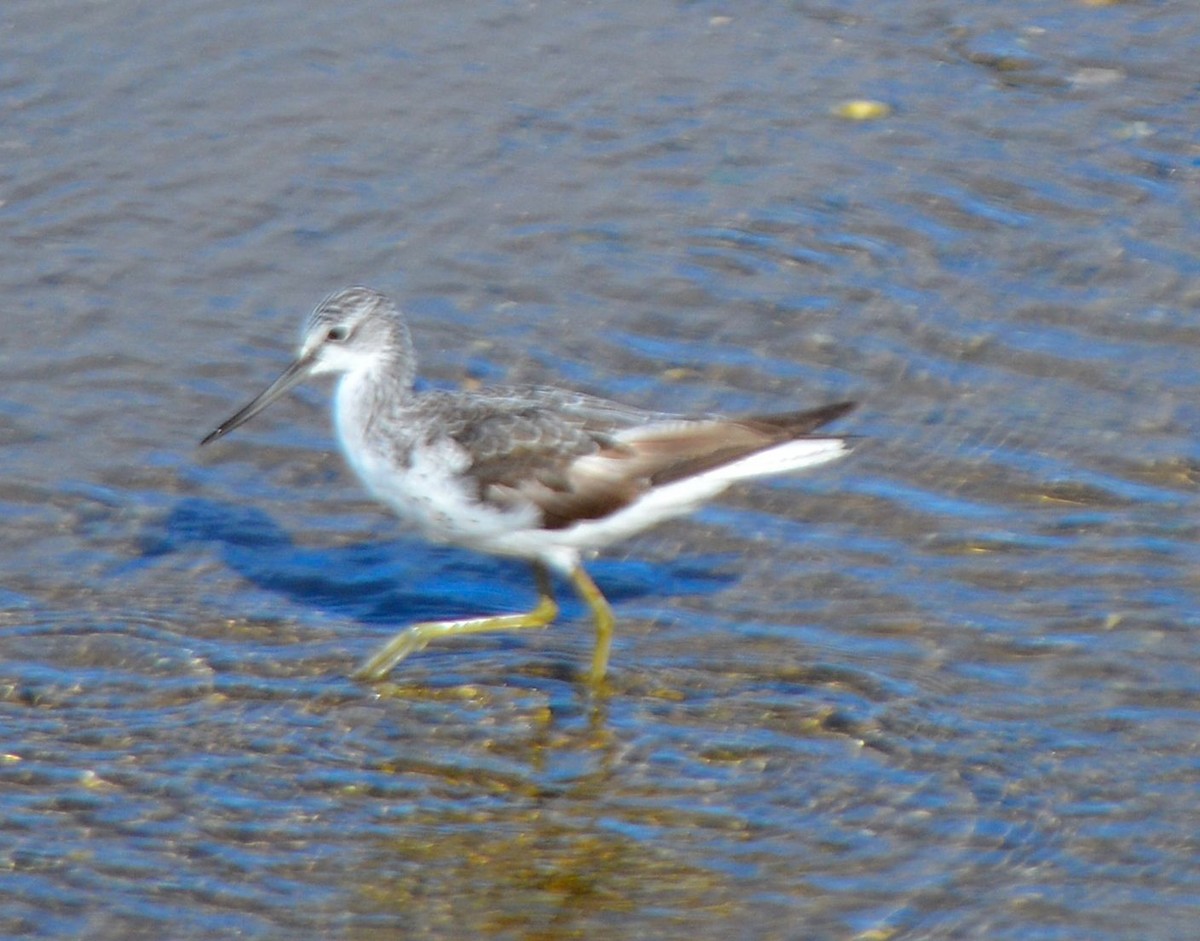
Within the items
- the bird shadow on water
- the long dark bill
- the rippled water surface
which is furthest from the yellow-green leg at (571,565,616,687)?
the long dark bill

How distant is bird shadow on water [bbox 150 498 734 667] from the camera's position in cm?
777

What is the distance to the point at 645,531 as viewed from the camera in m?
8.16

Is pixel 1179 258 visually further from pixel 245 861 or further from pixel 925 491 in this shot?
pixel 245 861

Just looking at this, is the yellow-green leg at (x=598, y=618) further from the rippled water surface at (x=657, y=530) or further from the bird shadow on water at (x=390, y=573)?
the bird shadow on water at (x=390, y=573)

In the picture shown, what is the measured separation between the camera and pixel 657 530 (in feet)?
26.8

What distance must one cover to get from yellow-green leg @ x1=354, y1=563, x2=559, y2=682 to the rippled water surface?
0.13 m

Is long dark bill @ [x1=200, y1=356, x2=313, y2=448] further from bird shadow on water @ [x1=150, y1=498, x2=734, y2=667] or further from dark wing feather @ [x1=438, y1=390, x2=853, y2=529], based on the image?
dark wing feather @ [x1=438, y1=390, x2=853, y2=529]

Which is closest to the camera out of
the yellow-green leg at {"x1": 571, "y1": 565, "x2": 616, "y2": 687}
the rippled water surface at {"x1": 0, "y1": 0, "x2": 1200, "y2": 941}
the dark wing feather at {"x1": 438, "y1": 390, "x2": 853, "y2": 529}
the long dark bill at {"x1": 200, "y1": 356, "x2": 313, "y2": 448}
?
the rippled water surface at {"x1": 0, "y1": 0, "x2": 1200, "y2": 941}

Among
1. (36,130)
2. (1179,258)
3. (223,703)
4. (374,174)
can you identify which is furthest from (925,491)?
(36,130)

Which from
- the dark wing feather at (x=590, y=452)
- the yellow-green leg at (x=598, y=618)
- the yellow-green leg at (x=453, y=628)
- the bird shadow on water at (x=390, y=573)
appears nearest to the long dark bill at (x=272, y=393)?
the bird shadow on water at (x=390, y=573)

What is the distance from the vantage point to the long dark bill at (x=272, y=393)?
7770 millimetres

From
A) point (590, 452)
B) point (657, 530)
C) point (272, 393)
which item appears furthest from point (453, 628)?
point (272, 393)

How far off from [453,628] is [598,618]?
1.84ft

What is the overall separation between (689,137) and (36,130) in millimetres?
3543
